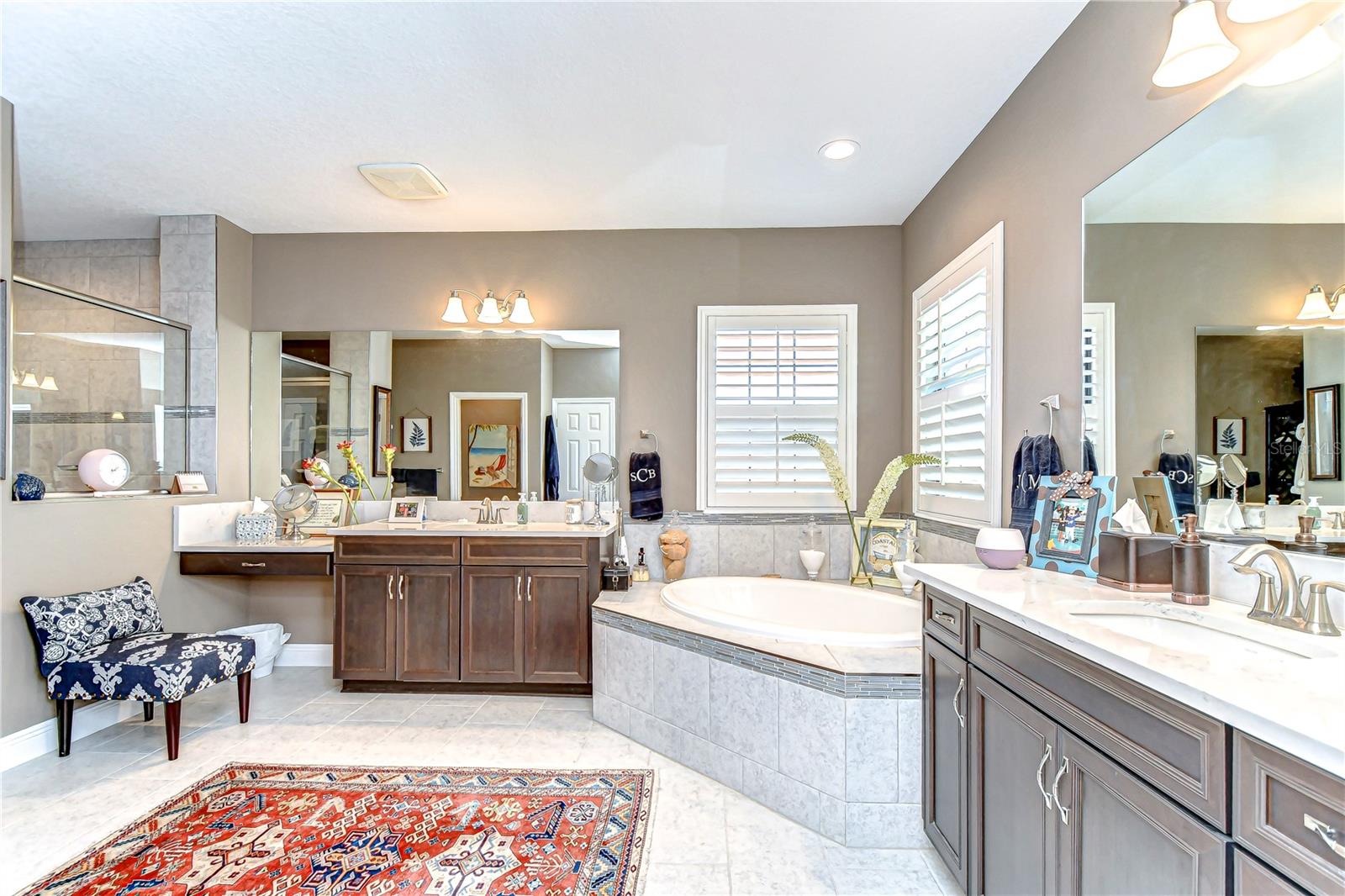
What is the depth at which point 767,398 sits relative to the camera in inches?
145

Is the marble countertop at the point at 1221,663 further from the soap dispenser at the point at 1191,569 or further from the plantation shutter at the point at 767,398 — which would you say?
the plantation shutter at the point at 767,398

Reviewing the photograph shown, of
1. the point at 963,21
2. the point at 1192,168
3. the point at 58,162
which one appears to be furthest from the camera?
the point at 58,162

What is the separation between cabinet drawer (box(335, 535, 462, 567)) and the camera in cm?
329

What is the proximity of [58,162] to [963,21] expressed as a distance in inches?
154

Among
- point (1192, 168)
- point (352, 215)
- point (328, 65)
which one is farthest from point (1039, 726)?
point (352, 215)

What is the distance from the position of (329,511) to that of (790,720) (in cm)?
306

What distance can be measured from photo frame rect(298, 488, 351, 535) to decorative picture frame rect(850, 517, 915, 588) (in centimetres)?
303

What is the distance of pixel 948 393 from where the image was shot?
9.70 feet

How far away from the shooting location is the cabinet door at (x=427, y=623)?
3273 millimetres

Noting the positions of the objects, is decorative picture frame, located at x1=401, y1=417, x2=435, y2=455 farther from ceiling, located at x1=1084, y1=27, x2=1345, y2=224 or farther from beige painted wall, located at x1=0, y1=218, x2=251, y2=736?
ceiling, located at x1=1084, y1=27, x2=1345, y2=224

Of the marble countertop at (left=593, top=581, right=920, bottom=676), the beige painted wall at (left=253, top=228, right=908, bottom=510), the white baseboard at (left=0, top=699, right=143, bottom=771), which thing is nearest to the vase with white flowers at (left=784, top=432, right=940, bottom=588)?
the beige painted wall at (left=253, top=228, right=908, bottom=510)

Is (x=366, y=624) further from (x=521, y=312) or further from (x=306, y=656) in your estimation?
(x=521, y=312)

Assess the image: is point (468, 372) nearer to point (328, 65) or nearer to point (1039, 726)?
point (328, 65)

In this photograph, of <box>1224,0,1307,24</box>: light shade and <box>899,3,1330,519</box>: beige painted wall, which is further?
<box>899,3,1330,519</box>: beige painted wall
